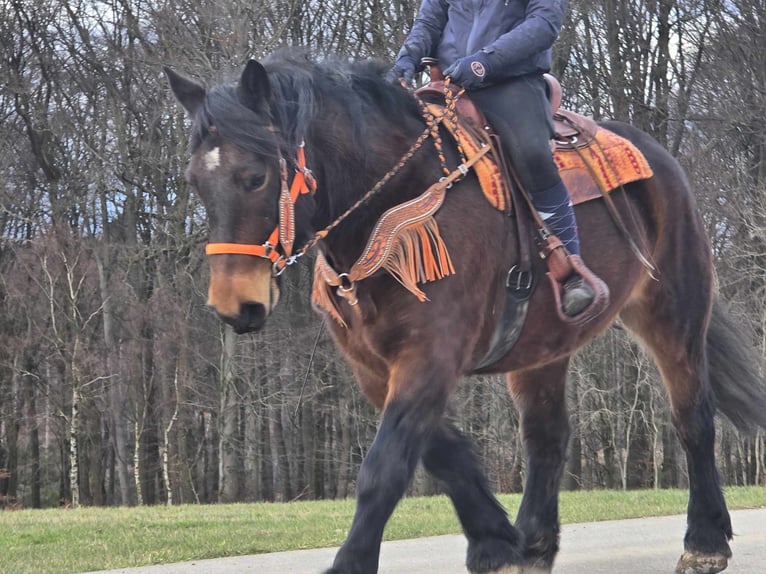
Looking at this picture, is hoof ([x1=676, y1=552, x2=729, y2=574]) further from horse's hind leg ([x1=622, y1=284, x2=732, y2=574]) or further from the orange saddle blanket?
the orange saddle blanket

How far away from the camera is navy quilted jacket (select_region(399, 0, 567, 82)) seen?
4.57 metres

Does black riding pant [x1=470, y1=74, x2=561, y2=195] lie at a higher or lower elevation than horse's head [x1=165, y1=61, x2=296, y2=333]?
higher

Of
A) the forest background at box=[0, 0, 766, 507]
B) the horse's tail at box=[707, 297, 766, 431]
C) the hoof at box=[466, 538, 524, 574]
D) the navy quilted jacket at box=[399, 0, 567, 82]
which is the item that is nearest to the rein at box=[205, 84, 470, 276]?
the navy quilted jacket at box=[399, 0, 567, 82]

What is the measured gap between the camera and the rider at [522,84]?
4.53 m

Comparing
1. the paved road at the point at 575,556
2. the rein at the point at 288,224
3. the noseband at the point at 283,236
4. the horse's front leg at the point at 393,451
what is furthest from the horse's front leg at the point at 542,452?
the noseband at the point at 283,236

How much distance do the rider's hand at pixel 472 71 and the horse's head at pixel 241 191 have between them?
1134 mm

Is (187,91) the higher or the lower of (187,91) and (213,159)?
the higher

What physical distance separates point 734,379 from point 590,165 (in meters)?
2.01

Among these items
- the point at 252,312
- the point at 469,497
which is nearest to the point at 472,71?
the point at 252,312

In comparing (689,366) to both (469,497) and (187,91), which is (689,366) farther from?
(187,91)

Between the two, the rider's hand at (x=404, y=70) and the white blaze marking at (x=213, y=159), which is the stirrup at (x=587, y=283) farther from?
the white blaze marking at (x=213, y=159)

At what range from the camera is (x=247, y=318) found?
3539mm

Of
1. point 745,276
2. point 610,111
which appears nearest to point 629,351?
point 745,276

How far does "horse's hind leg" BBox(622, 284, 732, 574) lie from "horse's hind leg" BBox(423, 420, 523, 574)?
5.26 ft
